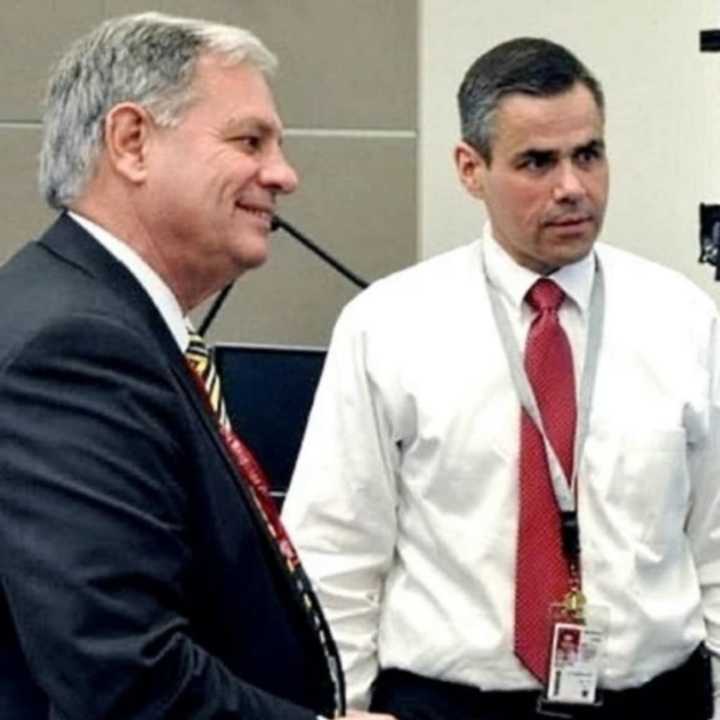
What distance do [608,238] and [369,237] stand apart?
0.51m

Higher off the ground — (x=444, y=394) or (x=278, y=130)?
(x=278, y=130)

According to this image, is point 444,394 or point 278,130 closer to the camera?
point 278,130

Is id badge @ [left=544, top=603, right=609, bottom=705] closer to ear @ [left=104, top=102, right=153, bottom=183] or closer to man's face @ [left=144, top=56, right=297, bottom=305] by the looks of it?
man's face @ [left=144, top=56, right=297, bottom=305]

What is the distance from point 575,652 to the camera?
229cm

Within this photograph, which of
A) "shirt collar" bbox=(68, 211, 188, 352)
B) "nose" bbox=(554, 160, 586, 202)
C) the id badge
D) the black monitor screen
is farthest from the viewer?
the black monitor screen

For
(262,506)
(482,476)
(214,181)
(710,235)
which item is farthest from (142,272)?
(710,235)

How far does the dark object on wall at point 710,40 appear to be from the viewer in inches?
132

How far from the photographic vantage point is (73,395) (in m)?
1.38

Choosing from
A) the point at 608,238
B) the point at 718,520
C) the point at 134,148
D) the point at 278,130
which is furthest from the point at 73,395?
the point at 608,238

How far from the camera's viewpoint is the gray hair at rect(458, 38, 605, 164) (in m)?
2.43

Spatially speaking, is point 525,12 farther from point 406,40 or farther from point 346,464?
point 346,464

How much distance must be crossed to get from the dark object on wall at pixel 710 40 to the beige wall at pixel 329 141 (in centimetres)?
59

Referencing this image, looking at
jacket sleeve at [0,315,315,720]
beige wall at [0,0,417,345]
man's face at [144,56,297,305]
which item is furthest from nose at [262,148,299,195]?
beige wall at [0,0,417,345]

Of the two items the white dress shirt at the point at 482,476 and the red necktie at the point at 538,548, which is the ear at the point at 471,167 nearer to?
the white dress shirt at the point at 482,476
